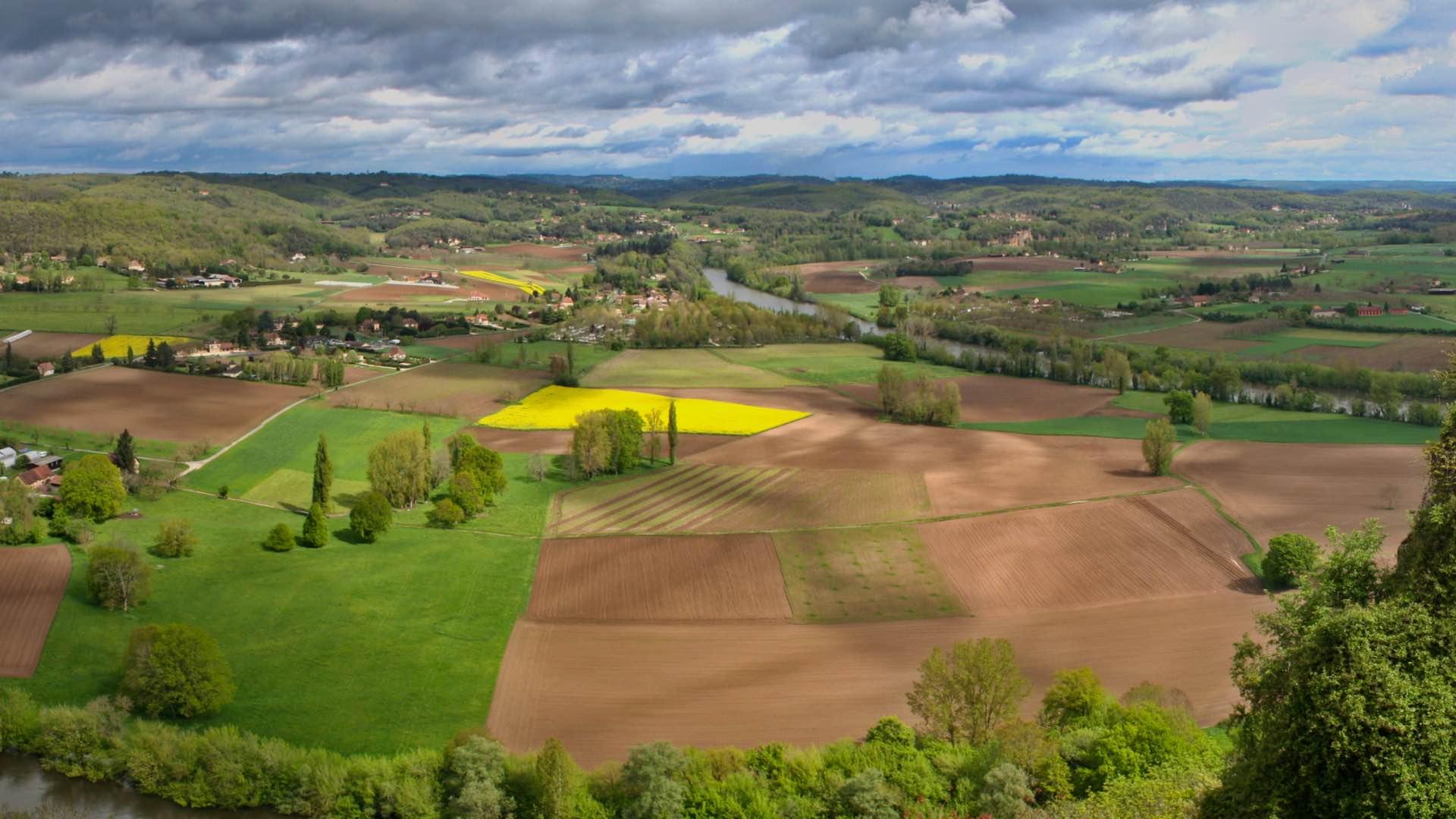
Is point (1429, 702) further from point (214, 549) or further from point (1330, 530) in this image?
point (214, 549)

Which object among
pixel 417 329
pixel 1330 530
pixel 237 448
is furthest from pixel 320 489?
pixel 417 329

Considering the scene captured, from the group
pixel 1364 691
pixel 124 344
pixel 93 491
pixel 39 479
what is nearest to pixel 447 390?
pixel 39 479

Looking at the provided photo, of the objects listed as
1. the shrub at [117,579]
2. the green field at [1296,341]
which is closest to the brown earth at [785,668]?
the shrub at [117,579]

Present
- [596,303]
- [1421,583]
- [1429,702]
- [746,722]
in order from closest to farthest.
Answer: [1429,702], [1421,583], [746,722], [596,303]

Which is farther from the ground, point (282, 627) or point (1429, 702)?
point (1429, 702)

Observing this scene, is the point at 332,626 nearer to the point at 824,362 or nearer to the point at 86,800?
the point at 86,800

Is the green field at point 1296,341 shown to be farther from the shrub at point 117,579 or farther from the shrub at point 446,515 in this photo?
the shrub at point 117,579
